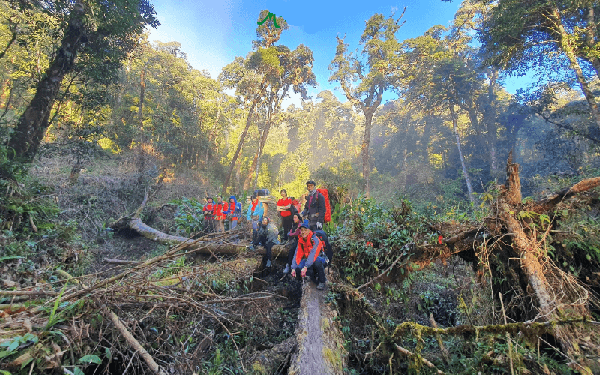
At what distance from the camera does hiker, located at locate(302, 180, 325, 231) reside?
6.77 meters

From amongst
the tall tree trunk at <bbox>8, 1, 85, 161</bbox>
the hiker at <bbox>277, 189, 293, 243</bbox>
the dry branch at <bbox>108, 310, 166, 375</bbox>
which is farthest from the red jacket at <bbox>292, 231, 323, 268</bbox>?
the tall tree trunk at <bbox>8, 1, 85, 161</bbox>

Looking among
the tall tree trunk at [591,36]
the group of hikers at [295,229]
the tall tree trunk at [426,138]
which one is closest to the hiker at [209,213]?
the group of hikers at [295,229]

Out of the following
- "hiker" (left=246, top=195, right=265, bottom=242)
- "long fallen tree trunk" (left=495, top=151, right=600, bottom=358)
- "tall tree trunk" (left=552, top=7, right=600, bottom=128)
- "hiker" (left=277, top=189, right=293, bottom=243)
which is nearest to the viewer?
"long fallen tree trunk" (left=495, top=151, right=600, bottom=358)

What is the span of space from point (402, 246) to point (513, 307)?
175cm

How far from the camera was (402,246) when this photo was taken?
4.89 m

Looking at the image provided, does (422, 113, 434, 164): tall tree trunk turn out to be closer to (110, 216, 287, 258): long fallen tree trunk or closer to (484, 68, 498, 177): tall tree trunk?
(484, 68, 498, 177): tall tree trunk

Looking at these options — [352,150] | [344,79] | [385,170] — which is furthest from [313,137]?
[344,79]

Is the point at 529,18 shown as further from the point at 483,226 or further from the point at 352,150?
the point at 352,150

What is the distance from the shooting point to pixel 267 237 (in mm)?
6535

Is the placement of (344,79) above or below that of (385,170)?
above

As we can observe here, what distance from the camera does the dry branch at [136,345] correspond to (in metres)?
2.12

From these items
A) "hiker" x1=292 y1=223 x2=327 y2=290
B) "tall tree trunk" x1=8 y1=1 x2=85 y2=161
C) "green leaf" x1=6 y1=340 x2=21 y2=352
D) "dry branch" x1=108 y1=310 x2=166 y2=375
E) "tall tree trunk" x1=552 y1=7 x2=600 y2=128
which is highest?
"tall tree trunk" x1=552 y1=7 x2=600 y2=128

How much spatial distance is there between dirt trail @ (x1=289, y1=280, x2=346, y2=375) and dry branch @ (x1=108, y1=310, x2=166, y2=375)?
4.87 ft

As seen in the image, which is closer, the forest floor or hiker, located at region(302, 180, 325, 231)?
the forest floor
